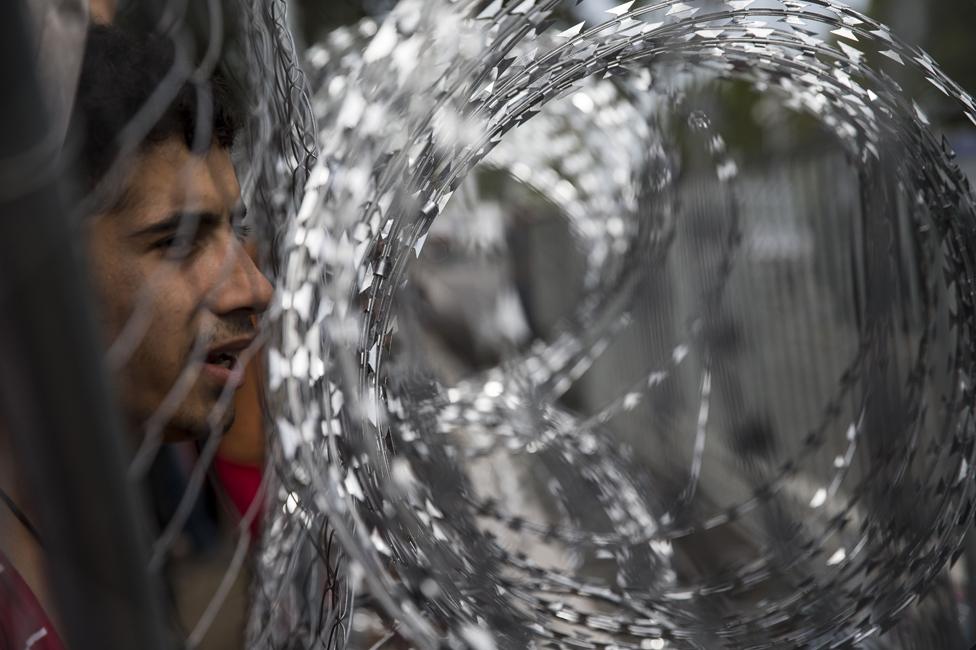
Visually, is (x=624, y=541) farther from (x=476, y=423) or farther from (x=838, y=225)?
(x=838, y=225)

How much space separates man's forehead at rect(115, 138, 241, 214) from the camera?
4.73 ft

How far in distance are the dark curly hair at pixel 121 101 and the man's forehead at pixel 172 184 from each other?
0.07ft

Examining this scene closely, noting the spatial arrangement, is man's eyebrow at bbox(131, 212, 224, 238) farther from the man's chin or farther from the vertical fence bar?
the vertical fence bar

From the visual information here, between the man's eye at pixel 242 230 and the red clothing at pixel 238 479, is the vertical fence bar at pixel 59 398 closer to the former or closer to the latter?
the man's eye at pixel 242 230

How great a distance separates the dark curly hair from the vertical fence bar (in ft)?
1.69

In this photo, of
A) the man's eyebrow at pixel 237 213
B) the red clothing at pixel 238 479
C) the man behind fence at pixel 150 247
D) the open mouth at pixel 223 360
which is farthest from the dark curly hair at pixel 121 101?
the red clothing at pixel 238 479

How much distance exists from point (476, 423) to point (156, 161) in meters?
1.31

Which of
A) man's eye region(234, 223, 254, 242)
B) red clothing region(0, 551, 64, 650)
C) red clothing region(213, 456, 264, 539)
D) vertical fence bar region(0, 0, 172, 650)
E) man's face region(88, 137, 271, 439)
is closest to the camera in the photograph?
vertical fence bar region(0, 0, 172, 650)

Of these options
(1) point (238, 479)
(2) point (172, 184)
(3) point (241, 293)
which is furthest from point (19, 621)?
(1) point (238, 479)

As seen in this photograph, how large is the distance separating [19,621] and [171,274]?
1.59ft

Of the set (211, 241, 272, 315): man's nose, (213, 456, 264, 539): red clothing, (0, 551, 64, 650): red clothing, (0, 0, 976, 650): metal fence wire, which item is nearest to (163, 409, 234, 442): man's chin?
(0, 0, 976, 650): metal fence wire

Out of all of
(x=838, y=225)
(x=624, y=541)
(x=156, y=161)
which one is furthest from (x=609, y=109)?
(x=156, y=161)

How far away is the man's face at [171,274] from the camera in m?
1.42

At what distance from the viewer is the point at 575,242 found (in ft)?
24.8
